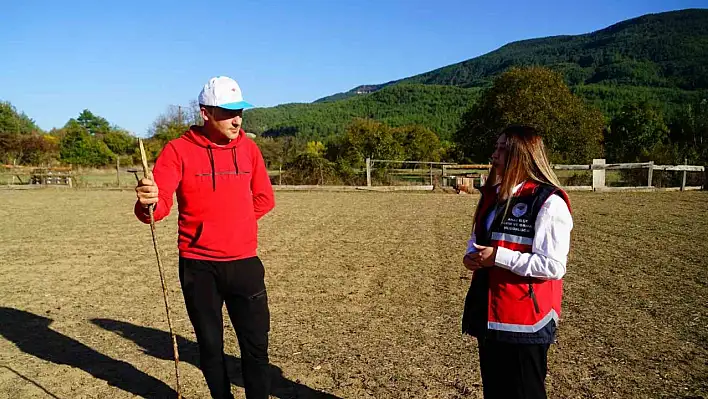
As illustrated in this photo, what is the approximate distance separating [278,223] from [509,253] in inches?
411

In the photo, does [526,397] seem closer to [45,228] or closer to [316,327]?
[316,327]

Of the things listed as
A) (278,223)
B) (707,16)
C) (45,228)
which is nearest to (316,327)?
(278,223)

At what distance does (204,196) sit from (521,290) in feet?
5.45

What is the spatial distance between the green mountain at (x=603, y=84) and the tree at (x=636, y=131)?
103ft

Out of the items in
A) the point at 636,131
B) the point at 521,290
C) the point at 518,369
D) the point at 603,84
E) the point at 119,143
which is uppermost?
the point at 603,84

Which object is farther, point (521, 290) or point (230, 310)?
point (230, 310)

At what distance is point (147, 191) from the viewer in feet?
8.66

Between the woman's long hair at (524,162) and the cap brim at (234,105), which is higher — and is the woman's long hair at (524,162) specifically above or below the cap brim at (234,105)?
below

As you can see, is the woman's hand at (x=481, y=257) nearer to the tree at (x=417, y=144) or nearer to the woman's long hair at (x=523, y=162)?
the woman's long hair at (x=523, y=162)

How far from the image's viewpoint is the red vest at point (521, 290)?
85.1 inches

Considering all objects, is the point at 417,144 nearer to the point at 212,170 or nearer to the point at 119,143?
the point at 119,143

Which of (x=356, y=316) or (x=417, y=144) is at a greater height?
(x=417, y=144)

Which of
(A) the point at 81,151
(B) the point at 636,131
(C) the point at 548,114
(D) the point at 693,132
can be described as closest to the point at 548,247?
(C) the point at 548,114

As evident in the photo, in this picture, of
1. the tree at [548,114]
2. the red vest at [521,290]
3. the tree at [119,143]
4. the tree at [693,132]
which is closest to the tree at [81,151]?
the tree at [119,143]
